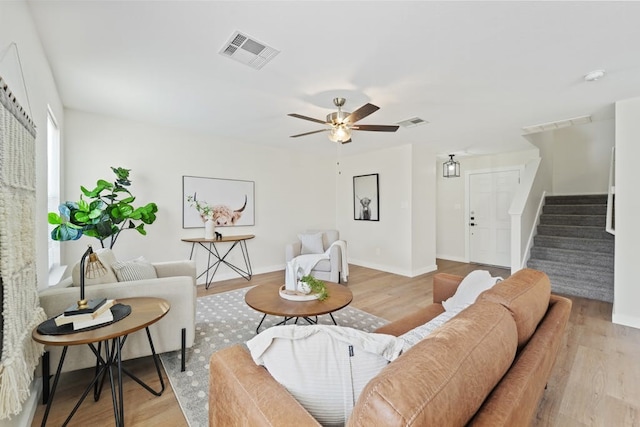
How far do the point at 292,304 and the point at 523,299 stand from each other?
157cm

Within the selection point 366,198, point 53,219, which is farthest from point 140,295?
point 366,198

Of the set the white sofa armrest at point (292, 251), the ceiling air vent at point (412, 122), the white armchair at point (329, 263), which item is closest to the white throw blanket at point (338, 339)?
the white armchair at point (329, 263)

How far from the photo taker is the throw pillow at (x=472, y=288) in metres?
1.67

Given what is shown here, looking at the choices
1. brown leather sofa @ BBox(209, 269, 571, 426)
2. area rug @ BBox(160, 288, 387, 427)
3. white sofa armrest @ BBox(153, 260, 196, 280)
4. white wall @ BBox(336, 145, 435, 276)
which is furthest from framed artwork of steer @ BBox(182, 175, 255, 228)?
brown leather sofa @ BBox(209, 269, 571, 426)

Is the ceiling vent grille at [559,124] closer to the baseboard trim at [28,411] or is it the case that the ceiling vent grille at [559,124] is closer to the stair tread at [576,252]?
the stair tread at [576,252]

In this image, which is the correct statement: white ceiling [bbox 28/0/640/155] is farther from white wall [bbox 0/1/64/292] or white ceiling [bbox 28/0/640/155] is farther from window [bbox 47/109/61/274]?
window [bbox 47/109/61/274]

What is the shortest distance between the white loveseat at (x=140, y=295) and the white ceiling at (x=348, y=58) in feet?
5.32

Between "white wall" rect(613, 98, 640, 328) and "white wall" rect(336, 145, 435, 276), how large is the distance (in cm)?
244

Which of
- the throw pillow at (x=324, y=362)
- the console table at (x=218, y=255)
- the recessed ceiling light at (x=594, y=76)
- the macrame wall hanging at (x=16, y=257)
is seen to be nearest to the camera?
the throw pillow at (x=324, y=362)

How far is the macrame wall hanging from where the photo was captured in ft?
3.63

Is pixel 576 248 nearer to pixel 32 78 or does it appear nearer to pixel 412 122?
pixel 412 122

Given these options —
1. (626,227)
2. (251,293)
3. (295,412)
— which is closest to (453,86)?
(626,227)

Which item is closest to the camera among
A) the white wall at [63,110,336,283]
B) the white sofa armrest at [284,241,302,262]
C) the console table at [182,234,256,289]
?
the white wall at [63,110,336,283]

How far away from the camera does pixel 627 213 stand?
288cm
